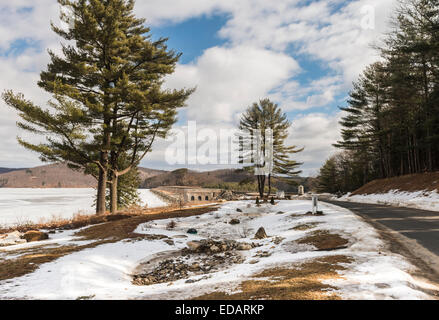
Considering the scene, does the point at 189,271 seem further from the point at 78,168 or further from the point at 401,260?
the point at 78,168

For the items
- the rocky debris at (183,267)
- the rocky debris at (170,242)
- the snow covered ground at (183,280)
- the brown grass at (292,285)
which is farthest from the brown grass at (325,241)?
the rocky debris at (170,242)

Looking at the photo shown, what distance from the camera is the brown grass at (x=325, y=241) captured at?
6113mm

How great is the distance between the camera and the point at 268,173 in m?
30.9

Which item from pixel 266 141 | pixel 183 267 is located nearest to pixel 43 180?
pixel 266 141

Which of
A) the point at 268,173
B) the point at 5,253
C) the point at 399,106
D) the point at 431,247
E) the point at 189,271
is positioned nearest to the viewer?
the point at 431,247

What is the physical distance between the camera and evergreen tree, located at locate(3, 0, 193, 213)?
45.4 feet

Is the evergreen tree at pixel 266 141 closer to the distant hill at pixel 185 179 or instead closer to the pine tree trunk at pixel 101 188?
the distant hill at pixel 185 179

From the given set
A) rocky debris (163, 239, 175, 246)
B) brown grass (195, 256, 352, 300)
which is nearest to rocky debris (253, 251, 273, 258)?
brown grass (195, 256, 352, 300)

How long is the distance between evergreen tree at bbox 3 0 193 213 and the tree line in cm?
2177

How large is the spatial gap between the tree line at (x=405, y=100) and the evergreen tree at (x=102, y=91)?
2177 cm

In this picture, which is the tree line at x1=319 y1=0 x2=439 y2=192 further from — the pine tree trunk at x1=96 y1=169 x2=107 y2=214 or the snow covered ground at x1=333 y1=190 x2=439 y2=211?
the pine tree trunk at x1=96 y1=169 x2=107 y2=214

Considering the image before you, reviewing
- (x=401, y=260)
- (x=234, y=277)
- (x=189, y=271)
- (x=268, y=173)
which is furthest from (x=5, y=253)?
(x=268, y=173)

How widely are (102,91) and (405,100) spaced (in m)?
28.7
